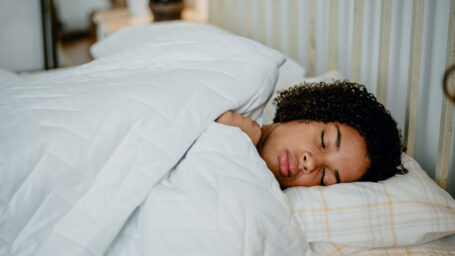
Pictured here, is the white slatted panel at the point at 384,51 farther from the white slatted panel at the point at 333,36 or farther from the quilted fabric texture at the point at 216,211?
the quilted fabric texture at the point at 216,211

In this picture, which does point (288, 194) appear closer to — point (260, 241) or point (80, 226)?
point (260, 241)

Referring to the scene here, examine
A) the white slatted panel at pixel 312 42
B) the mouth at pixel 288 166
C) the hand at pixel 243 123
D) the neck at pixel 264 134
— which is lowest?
the mouth at pixel 288 166

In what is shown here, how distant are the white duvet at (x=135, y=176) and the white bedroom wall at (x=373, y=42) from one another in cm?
54

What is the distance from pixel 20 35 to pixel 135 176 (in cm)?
226

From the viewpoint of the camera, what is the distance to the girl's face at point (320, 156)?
35.4 inches

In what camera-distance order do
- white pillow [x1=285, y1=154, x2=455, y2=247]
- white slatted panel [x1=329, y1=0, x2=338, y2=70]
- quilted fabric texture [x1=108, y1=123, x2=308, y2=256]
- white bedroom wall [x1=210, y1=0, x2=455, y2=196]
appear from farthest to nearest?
white slatted panel [x1=329, y1=0, x2=338, y2=70] → white bedroom wall [x1=210, y1=0, x2=455, y2=196] → white pillow [x1=285, y1=154, x2=455, y2=247] → quilted fabric texture [x1=108, y1=123, x2=308, y2=256]

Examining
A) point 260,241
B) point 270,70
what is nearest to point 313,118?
point 270,70

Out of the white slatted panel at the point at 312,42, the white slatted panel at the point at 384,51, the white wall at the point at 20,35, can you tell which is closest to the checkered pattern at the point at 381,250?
the white slatted panel at the point at 384,51

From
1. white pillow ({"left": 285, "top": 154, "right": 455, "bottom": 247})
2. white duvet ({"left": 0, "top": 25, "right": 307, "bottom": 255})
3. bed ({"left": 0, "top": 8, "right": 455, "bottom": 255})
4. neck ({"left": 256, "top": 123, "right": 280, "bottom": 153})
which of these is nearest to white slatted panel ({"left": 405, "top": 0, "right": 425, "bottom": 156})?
bed ({"left": 0, "top": 8, "right": 455, "bottom": 255})

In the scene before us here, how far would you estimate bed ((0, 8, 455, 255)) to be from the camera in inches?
27.5

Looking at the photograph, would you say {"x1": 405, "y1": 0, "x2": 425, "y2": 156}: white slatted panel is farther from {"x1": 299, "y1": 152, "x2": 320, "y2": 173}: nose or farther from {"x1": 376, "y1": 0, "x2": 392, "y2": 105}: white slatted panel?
{"x1": 299, "y1": 152, "x2": 320, "y2": 173}: nose

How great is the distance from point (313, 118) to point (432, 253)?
388 millimetres

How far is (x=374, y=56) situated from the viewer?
4.16 feet

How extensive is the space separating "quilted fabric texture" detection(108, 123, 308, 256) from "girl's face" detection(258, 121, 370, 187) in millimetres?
130
